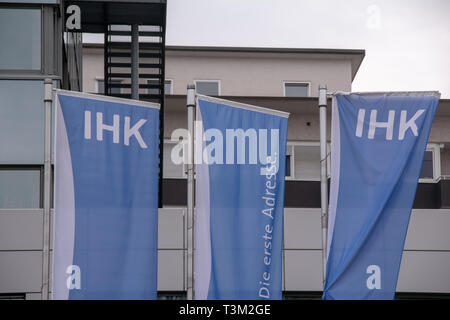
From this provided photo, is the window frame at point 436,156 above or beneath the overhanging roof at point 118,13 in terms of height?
beneath

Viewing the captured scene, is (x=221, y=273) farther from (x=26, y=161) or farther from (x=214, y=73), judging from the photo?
(x=214, y=73)

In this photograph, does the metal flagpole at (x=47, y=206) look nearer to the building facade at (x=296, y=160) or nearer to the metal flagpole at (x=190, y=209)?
the metal flagpole at (x=190, y=209)

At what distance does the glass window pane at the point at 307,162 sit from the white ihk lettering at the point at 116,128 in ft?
53.0

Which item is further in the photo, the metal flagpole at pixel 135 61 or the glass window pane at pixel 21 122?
the metal flagpole at pixel 135 61

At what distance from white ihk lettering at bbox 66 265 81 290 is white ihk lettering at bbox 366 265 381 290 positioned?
191 inches

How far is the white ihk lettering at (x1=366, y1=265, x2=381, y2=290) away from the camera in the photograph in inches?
640

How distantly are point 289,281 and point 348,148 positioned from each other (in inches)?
212

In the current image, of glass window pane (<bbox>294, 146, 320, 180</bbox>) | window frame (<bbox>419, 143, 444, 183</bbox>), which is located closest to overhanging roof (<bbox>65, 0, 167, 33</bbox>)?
glass window pane (<bbox>294, 146, 320, 180</bbox>)

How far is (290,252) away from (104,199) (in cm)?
621

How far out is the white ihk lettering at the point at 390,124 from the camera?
1672cm

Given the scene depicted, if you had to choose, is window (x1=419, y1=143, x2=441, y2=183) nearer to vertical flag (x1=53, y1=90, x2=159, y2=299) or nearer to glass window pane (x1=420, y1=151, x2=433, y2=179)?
glass window pane (x1=420, y1=151, x2=433, y2=179)

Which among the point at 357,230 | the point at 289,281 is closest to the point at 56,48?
the point at 289,281

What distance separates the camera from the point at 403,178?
16641 millimetres

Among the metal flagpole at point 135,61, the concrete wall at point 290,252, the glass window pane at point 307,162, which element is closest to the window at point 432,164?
the glass window pane at point 307,162
